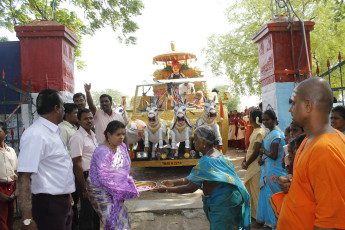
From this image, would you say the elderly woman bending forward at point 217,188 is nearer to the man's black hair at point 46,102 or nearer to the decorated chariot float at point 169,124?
the man's black hair at point 46,102

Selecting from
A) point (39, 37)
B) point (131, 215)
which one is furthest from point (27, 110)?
point (131, 215)

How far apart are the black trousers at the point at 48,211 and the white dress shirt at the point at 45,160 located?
6cm

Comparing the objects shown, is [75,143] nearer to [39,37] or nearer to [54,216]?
[54,216]

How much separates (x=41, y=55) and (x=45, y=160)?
9.61ft

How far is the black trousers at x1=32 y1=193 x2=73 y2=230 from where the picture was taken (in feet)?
7.53

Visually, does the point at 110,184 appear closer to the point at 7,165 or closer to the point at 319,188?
the point at 7,165

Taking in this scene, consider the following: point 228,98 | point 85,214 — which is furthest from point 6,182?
point 228,98

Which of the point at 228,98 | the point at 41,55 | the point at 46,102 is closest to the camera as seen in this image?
the point at 46,102

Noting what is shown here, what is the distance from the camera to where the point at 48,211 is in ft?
7.57

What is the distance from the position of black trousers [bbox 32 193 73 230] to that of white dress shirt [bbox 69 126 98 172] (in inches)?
43.1

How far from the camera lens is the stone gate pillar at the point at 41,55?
15.2ft

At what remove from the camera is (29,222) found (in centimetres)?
204

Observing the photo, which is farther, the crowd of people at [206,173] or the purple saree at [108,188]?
the purple saree at [108,188]

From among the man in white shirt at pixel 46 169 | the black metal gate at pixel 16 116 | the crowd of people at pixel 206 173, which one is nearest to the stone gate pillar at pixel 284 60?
the crowd of people at pixel 206 173
